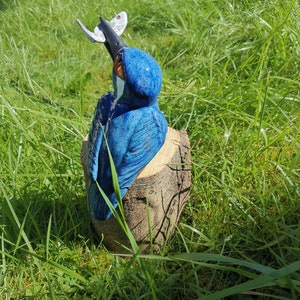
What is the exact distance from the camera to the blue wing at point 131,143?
5.19 ft

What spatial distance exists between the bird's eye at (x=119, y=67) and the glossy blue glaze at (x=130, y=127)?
0.02 m

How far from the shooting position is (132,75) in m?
1.53

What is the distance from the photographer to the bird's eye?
5.07 feet

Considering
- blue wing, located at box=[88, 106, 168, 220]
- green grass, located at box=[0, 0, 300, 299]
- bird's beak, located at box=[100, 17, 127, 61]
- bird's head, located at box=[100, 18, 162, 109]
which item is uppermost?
bird's beak, located at box=[100, 17, 127, 61]

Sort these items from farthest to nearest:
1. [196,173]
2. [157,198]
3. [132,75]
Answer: [196,173] < [157,198] < [132,75]

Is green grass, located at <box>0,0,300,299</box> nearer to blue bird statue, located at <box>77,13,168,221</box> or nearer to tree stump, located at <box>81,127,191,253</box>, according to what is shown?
tree stump, located at <box>81,127,191,253</box>

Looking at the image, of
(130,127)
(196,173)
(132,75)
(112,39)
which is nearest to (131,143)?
(130,127)

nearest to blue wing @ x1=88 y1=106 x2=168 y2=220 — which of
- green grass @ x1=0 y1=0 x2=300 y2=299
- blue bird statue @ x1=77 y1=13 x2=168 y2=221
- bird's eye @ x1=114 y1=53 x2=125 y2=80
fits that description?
blue bird statue @ x1=77 y1=13 x2=168 y2=221

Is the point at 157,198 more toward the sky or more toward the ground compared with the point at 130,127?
more toward the ground

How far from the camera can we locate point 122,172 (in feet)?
5.26

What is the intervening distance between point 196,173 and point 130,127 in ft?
1.83

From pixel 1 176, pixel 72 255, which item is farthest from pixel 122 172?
pixel 1 176

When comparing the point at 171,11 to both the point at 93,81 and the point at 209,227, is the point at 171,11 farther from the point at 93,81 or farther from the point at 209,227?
the point at 209,227

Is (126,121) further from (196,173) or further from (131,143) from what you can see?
(196,173)
